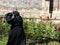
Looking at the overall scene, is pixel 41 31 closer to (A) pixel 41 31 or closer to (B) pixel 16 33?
(A) pixel 41 31

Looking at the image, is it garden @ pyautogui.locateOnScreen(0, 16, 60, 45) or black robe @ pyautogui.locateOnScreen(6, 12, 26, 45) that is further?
garden @ pyautogui.locateOnScreen(0, 16, 60, 45)

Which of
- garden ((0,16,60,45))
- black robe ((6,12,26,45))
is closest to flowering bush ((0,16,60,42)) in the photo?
garden ((0,16,60,45))

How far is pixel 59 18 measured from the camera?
17.3m

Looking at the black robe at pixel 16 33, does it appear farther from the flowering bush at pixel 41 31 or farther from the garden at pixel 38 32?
the flowering bush at pixel 41 31

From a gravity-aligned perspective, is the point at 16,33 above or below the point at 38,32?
above

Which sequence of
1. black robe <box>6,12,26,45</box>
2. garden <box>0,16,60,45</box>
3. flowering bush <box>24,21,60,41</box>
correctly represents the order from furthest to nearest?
flowering bush <box>24,21,60,41</box>, garden <box>0,16,60,45</box>, black robe <box>6,12,26,45</box>

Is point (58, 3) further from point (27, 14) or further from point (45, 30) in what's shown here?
point (45, 30)

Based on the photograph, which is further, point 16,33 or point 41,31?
point 41,31

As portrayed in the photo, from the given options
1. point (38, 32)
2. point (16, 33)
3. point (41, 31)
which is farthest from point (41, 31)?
point (16, 33)

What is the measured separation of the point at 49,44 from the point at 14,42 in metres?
4.01

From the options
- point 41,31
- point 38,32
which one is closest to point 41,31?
point 41,31

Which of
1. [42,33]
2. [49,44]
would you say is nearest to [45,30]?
[42,33]

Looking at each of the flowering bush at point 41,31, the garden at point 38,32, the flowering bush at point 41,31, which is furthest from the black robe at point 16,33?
the flowering bush at point 41,31

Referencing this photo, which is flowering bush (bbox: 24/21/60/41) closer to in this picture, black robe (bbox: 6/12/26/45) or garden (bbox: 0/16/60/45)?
garden (bbox: 0/16/60/45)
